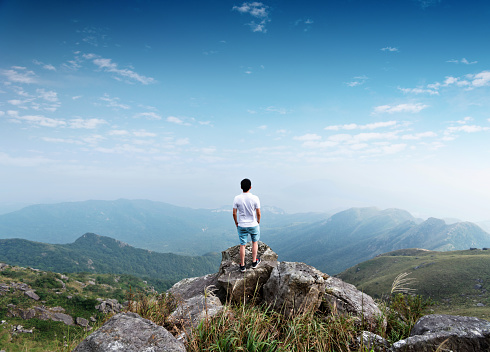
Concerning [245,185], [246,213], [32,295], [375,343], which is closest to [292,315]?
[375,343]

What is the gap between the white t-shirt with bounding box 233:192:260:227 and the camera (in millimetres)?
9281

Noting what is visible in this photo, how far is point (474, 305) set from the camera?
278ft

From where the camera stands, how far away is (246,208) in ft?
30.5

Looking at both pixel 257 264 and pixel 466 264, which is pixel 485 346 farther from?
pixel 466 264

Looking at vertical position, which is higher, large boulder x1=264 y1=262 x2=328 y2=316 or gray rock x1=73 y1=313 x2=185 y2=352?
gray rock x1=73 y1=313 x2=185 y2=352

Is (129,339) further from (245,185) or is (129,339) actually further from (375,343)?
(245,185)

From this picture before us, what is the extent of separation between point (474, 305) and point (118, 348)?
12114 centimetres

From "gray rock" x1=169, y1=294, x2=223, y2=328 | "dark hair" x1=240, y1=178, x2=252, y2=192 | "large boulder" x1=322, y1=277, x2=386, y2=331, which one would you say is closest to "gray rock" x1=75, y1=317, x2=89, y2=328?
"gray rock" x1=169, y1=294, x2=223, y2=328

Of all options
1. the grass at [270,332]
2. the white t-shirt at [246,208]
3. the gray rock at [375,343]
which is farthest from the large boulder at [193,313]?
the gray rock at [375,343]

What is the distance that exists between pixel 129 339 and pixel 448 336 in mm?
6067

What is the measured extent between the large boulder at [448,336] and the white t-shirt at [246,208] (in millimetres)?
5523

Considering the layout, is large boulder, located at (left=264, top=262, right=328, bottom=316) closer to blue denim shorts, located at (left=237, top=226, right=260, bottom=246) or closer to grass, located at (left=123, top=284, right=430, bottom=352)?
grass, located at (left=123, top=284, right=430, bottom=352)

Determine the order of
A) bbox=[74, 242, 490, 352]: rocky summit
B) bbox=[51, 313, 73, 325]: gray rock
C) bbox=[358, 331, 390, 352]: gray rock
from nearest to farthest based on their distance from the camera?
1. bbox=[74, 242, 490, 352]: rocky summit
2. bbox=[358, 331, 390, 352]: gray rock
3. bbox=[51, 313, 73, 325]: gray rock

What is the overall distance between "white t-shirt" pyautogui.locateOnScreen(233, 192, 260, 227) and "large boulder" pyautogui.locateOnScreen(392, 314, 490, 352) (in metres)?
5.52
